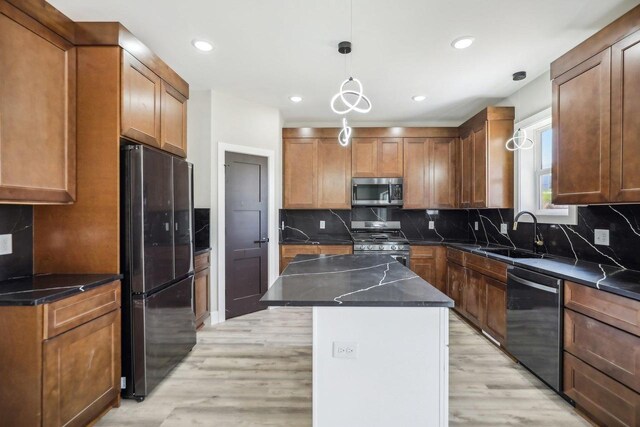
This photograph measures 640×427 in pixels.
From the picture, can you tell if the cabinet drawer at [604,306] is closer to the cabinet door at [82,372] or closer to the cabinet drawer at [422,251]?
the cabinet drawer at [422,251]

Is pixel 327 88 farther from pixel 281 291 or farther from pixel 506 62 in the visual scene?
pixel 281 291

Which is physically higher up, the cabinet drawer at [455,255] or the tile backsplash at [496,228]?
the tile backsplash at [496,228]

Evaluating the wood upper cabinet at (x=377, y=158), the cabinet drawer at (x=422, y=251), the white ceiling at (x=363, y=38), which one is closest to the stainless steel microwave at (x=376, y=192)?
the wood upper cabinet at (x=377, y=158)

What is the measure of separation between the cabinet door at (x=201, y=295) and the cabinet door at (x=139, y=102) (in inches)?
59.5

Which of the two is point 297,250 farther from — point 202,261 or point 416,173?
point 416,173

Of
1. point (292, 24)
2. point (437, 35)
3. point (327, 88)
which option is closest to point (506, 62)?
point (437, 35)

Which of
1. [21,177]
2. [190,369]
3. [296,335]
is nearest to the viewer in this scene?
[21,177]

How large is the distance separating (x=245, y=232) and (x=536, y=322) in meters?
3.07

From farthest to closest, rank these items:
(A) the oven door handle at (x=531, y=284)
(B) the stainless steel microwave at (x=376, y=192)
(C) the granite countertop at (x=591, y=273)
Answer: (B) the stainless steel microwave at (x=376, y=192) → (A) the oven door handle at (x=531, y=284) → (C) the granite countertop at (x=591, y=273)

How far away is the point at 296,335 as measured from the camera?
3.19m

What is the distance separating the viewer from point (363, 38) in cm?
244

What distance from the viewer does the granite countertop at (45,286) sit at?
1486 millimetres

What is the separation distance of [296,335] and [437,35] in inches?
120

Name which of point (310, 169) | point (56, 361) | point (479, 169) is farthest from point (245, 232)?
point (479, 169)
